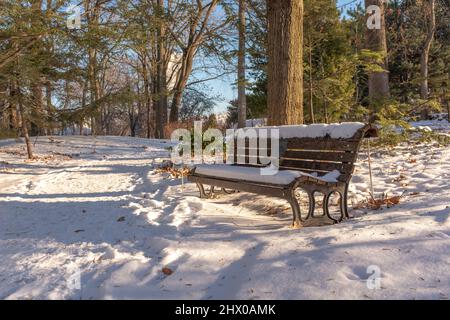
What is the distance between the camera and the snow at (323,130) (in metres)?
3.91

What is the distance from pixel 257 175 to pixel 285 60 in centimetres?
226

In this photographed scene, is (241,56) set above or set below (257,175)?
above

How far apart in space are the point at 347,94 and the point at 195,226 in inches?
301

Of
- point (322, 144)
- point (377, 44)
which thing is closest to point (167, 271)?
point (322, 144)

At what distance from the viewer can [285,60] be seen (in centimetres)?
535

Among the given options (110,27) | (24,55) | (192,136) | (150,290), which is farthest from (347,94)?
(150,290)

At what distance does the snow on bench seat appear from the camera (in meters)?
3.52

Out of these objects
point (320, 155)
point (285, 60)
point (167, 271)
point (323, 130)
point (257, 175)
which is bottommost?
point (167, 271)

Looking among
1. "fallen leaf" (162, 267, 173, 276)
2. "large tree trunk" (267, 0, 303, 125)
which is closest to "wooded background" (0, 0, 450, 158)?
"large tree trunk" (267, 0, 303, 125)

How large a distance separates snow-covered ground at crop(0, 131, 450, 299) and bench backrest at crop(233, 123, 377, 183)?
0.52 m

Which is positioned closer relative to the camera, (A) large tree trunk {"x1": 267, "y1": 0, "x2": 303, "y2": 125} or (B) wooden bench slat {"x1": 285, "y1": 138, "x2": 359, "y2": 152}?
(B) wooden bench slat {"x1": 285, "y1": 138, "x2": 359, "y2": 152}

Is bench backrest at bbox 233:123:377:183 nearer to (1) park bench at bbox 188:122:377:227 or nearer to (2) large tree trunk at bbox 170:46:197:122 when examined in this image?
(1) park bench at bbox 188:122:377:227

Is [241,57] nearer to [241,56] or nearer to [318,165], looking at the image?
[241,56]

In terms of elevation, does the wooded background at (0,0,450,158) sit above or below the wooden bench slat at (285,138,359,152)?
above
